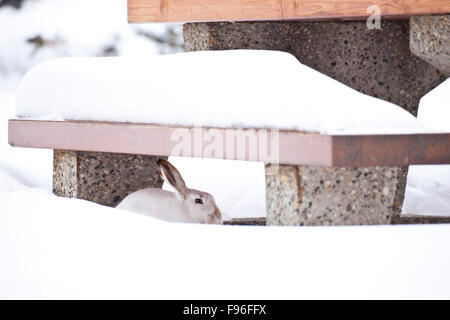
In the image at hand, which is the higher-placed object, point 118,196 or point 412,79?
point 412,79

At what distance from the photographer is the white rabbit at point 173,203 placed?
4.32 meters

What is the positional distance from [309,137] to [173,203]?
1.34 m

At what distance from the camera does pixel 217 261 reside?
10.1ft

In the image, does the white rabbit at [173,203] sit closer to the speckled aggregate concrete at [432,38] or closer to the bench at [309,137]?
the bench at [309,137]

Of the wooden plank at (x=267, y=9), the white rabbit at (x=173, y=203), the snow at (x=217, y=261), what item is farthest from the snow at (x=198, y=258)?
the wooden plank at (x=267, y=9)

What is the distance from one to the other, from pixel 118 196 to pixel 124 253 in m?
1.64

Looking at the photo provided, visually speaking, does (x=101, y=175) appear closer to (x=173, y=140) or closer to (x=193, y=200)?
(x=193, y=200)

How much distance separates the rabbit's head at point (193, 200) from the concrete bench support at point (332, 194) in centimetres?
92

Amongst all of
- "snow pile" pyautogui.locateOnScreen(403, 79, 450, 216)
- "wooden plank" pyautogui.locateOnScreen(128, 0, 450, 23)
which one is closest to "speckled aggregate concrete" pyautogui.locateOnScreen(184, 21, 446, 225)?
"wooden plank" pyautogui.locateOnScreen(128, 0, 450, 23)

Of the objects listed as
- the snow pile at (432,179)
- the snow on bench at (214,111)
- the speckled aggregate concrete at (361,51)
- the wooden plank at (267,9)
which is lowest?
the snow pile at (432,179)

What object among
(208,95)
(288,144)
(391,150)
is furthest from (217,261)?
(208,95)
